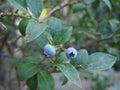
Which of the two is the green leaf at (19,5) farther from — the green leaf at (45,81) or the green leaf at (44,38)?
the green leaf at (45,81)

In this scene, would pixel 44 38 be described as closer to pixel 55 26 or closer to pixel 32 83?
pixel 55 26

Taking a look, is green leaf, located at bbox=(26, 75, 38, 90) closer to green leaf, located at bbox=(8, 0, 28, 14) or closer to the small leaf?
green leaf, located at bbox=(8, 0, 28, 14)

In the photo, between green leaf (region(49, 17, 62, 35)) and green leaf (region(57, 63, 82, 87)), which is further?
green leaf (region(49, 17, 62, 35))

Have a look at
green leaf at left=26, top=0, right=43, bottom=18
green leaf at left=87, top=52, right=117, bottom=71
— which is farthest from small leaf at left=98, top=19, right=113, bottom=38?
green leaf at left=26, top=0, right=43, bottom=18

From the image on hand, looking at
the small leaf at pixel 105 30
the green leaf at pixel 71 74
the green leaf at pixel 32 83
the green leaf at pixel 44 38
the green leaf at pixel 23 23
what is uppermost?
the green leaf at pixel 23 23

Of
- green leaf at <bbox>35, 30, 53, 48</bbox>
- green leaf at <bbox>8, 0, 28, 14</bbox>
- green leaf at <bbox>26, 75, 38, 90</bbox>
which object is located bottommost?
green leaf at <bbox>26, 75, 38, 90</bbox>

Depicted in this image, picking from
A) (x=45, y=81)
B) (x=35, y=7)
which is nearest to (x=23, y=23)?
(x=35, y=7)

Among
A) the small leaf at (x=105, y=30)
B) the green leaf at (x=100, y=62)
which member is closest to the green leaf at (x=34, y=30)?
the green leaf at (x=100, y=62)
